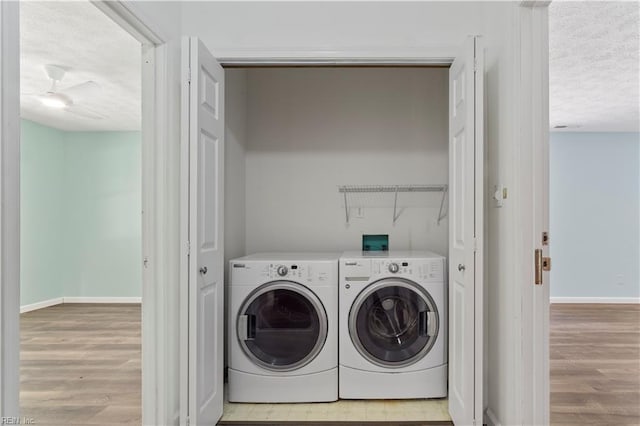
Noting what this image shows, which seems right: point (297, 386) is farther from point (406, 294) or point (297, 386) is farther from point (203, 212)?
point (203, 212)

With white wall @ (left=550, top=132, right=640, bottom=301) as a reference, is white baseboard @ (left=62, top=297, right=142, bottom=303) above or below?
below

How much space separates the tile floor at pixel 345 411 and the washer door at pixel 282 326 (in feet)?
0.79

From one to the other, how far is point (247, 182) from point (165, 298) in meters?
1.62

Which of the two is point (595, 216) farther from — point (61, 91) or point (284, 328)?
point (61, 91)

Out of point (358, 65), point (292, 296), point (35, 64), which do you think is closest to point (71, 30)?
point (35, 64)

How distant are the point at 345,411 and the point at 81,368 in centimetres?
202

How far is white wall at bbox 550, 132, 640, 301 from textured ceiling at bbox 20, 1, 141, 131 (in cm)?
518

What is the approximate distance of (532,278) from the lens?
208 centimetres

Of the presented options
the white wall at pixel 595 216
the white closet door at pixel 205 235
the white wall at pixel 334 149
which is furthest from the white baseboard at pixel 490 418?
the white wall at pixel 595 216

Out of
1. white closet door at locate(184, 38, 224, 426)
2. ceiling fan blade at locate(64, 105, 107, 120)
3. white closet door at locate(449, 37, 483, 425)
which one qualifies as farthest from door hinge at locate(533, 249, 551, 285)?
ceiling fan blade at locate(64, 105, 107, 120)

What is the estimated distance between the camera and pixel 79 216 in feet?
21.3

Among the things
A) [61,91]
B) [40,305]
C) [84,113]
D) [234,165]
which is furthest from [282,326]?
[40,305]

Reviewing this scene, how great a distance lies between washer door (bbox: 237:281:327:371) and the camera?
2926 mm

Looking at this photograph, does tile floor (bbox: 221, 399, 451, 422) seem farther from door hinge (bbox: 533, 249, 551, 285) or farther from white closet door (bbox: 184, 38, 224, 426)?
door hinge (bbox: 533, 249, 551, 285)
